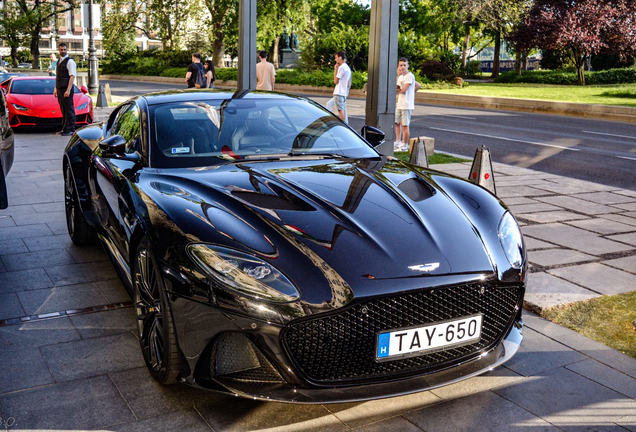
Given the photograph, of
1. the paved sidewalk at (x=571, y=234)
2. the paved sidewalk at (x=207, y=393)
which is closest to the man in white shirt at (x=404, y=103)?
the paved sidewalk at (x=571, y=234)

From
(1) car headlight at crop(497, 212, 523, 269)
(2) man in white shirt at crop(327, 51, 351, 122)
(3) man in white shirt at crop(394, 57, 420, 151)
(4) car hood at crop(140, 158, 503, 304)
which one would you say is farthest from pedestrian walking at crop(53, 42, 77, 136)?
(1) car headlight at crop(497, 212, 523, 269)

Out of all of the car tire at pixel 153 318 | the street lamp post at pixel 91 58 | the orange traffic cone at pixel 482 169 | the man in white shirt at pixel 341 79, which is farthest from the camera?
the street lamp post at pixel 91 58

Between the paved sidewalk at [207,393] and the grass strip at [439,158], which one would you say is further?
the grass strip at [439,158]

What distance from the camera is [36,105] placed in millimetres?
14836

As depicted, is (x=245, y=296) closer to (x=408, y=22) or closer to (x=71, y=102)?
(x=71, y=102)

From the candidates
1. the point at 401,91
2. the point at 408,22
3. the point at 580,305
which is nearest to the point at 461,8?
the point at 408,22

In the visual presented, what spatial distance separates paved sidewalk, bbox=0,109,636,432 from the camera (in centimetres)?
297

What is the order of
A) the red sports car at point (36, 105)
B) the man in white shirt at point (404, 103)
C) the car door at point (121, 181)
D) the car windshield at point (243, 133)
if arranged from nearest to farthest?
the car door at point (121, 181)
the car windshield at point (243, 133)
the man in white shirt at point (404, 103)
the red sports car at point (36, 105)

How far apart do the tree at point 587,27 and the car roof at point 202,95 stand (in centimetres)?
3443

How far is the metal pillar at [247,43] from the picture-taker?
1183cm

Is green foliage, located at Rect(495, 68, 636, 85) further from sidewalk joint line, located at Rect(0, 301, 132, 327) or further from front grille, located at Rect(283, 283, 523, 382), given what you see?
front grille, located at Rect(283, 283, 523, 382)

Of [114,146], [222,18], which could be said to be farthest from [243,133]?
[222,18]

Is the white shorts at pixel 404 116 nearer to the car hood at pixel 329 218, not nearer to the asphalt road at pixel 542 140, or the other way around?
the asphalt road at pixel 542 140

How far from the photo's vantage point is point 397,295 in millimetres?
2750
